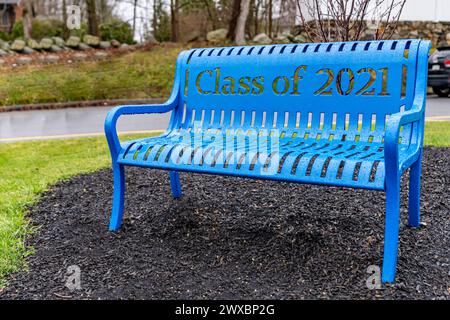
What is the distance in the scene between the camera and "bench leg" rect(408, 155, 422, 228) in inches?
113

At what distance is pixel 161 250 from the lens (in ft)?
9.60

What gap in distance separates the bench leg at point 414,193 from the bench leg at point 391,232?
0.62m

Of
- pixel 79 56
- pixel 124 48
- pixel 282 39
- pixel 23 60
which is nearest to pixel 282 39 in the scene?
pixel 282 39

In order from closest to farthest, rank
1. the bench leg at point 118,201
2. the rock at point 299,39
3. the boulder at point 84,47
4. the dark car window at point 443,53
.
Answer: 1. the bench leg at point 118,201
2. the dark car window at point 443,53
3. the rock at point 299,39
4. the boulder at point 84,47

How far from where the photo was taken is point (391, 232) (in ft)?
7.66

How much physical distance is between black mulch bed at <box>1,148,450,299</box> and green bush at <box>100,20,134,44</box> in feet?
64.3

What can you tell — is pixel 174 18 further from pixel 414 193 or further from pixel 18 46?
pixel 414 193

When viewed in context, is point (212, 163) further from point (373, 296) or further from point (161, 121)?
point (161, 121)

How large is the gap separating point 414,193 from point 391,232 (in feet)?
2.31

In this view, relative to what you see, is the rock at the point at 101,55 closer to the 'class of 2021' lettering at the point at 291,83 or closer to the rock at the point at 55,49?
the rock at the point at 55,49

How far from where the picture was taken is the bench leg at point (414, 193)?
9.43 feet

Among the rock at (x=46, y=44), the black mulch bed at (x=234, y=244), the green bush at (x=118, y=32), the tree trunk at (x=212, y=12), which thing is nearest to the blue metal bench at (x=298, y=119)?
the black mulch bed at (x=234, y=244)
